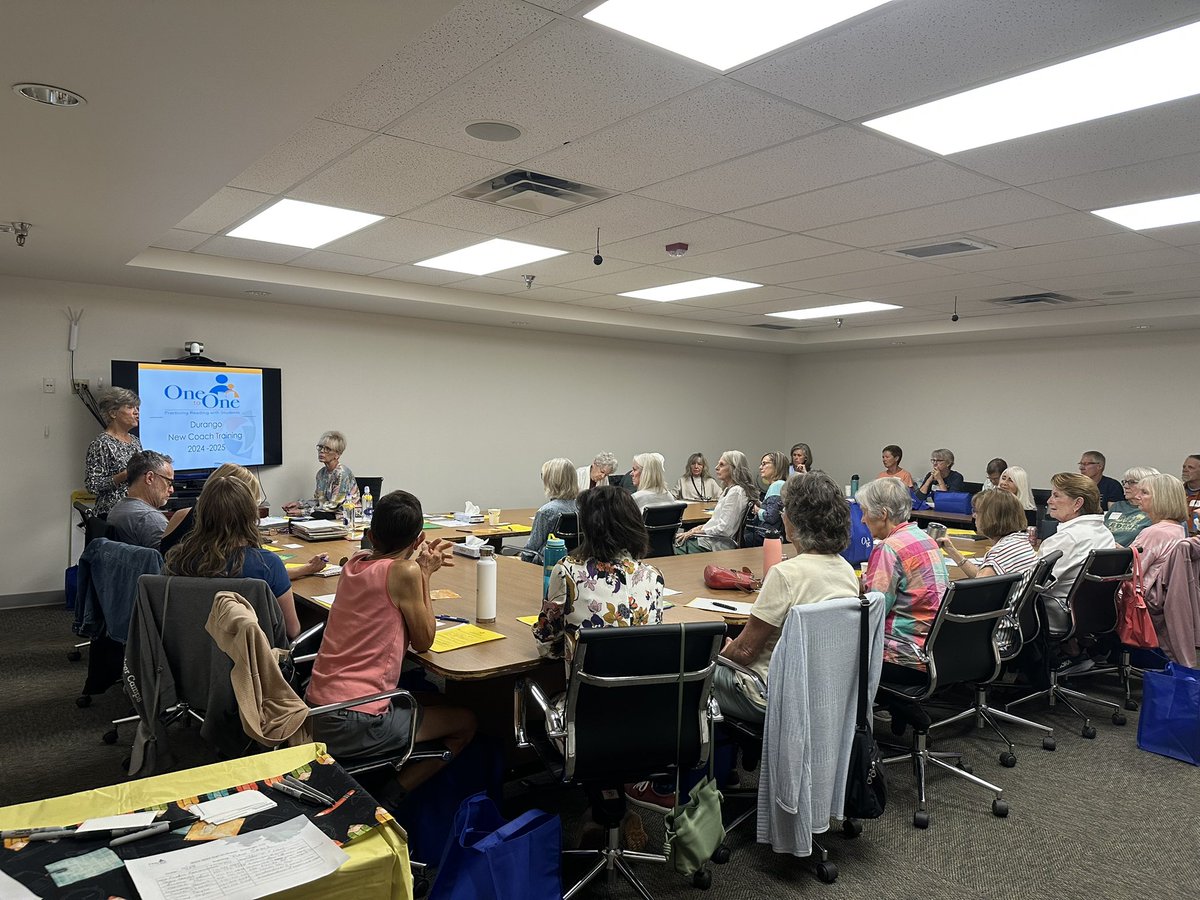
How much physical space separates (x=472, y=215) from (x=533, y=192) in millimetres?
600

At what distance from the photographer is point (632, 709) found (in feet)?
7.43

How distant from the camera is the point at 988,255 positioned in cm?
525

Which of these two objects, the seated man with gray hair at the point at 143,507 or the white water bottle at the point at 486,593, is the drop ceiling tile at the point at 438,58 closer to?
the white water bottle at the point at 486,593

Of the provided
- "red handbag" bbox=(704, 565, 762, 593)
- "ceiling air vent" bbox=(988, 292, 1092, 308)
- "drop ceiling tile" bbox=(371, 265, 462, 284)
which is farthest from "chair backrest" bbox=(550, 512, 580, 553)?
"ceiling air vent" bbox=(988, 292, 1092, 308)

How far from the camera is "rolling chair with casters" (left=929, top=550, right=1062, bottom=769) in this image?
12.0 ft

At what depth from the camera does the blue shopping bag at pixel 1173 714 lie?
143 inches

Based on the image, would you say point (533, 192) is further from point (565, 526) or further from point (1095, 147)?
point (1095, 147)

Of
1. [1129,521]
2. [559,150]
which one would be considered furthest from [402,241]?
[1129,521]

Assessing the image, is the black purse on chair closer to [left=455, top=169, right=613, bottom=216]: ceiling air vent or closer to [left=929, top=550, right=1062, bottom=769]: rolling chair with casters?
[left=929, top=550, right=1062, bottom=769]: rolling chair with casters

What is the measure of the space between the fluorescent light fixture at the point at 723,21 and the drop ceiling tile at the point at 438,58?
239mm

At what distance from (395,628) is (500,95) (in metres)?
1.91

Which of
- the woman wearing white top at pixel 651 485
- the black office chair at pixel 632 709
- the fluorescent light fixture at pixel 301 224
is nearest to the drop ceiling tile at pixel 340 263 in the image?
the fluorescent light fixture at pixel 301 224

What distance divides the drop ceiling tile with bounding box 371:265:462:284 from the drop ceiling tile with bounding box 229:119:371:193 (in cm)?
203

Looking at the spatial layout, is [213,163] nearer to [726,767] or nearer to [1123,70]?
[726,767]
